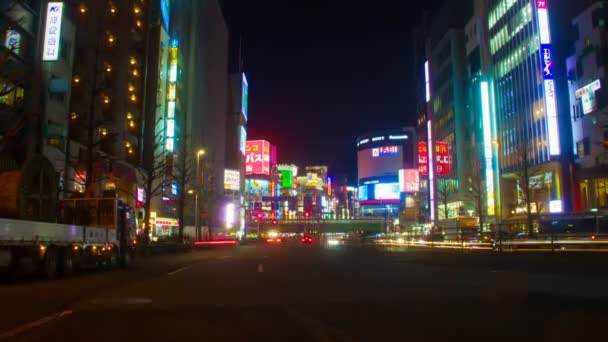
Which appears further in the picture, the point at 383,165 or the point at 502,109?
the point at 383,165

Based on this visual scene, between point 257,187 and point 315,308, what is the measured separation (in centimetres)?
13467

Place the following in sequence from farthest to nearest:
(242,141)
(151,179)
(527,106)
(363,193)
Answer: (363,193) < (242,141) < (527,106) < (151,179)

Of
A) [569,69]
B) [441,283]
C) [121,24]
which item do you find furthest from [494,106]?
[441,283]

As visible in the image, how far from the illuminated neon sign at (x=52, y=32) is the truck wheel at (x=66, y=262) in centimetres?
2412

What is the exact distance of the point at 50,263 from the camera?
1479 centimetres

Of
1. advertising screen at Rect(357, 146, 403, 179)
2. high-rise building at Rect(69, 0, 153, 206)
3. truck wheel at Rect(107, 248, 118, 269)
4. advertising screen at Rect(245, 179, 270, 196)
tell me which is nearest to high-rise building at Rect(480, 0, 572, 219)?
high-rise building at Rect(69, 0, 153, 206)

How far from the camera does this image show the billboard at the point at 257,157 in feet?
442

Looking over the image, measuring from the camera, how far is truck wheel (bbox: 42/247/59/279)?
14.5 metres

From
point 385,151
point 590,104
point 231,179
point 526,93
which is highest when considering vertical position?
point 385,151

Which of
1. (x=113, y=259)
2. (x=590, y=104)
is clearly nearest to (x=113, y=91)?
(x=113, y=259)

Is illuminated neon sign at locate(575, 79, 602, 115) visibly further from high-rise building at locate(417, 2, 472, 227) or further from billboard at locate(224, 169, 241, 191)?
billboard at locate(224, 169, 241, 191)

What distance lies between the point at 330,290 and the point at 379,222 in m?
97.6

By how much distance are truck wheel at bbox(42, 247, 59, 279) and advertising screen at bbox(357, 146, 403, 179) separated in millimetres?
161796

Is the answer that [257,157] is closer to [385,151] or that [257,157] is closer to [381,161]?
[381,161]
